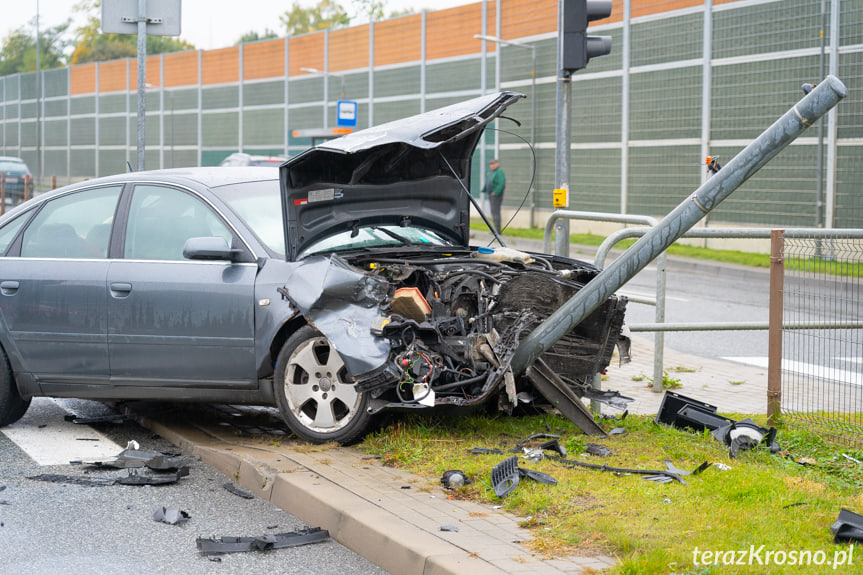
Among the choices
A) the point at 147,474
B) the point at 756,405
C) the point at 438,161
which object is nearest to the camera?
the point at 147,474

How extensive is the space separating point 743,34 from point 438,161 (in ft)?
65.5

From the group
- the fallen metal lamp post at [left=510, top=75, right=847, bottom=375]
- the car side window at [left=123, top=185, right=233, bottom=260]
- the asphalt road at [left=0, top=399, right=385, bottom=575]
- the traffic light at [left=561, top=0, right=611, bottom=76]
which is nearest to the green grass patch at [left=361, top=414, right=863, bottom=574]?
the fallen metal lamp post at [left=510, top=75, right=847, bottom=375]

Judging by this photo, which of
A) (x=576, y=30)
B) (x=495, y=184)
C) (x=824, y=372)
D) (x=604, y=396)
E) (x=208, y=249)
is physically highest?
(x=576, y=30)

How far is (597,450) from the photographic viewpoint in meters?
5.77

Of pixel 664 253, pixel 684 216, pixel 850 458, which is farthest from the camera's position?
pixel 664 253

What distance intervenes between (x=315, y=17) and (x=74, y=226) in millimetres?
89251

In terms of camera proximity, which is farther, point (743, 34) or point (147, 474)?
point (743, 34)

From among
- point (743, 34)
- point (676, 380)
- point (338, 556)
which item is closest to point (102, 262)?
point (338, 556)

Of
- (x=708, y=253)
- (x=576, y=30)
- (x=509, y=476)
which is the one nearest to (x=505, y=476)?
(x=509, y=476)

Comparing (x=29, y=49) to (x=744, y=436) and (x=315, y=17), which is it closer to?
(x=315, y=17)

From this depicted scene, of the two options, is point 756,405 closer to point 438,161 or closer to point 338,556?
point 438,161

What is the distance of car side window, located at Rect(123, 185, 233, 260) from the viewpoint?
22.0ft

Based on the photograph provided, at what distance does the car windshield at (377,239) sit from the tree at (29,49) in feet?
316

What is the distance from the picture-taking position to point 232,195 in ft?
22.4
